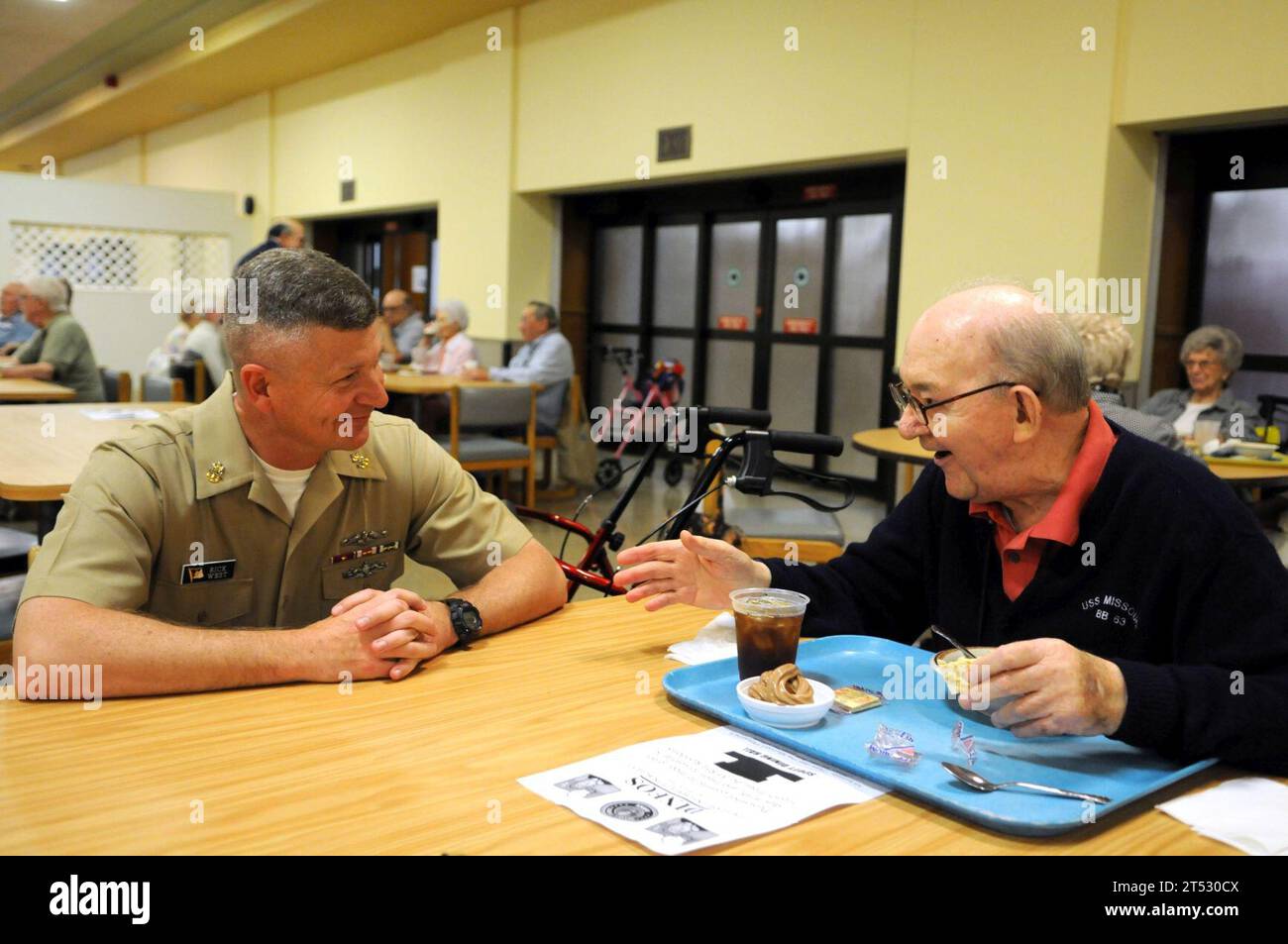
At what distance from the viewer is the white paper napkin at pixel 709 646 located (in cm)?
166

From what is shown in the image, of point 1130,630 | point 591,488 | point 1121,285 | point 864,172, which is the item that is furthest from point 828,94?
point 1130,630

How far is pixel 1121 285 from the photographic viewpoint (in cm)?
530

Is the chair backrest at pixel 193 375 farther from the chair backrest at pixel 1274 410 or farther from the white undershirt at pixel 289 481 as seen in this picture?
the chair backrest at pixel 1274 410

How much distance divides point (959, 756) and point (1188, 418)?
14.4 ft

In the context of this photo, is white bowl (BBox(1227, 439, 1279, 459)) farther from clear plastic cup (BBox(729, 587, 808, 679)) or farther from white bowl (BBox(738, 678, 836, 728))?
white bowl (BBox(738, 678, 836, 728))

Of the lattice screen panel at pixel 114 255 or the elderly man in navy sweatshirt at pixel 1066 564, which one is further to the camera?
the lattice screen panel at pixel 114 255

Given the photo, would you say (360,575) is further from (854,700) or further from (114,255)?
(114,255)

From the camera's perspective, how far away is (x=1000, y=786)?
115cm

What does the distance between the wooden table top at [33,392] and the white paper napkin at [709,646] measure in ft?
16.6

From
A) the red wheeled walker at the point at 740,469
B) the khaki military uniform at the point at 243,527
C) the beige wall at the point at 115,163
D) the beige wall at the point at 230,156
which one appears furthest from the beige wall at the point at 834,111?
the beige wall at the point at 115,163

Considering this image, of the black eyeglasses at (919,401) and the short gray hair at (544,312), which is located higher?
the short gray hair at (544,312)

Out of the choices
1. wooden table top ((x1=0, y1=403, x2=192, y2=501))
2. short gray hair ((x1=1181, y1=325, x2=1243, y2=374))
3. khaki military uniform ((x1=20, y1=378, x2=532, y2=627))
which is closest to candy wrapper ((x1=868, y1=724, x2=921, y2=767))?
khaki military uniform ((x1=20, y1=378, x2=532, y2=627))

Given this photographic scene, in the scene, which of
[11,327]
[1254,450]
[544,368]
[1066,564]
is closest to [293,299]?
[1066,564]

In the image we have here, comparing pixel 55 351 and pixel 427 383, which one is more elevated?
pixel 55 351
